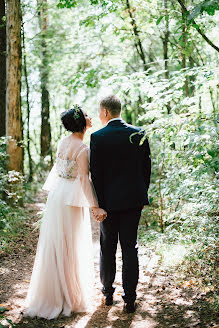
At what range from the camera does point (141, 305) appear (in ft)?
13.1

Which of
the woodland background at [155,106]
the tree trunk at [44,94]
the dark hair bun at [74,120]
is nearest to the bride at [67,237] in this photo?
the dark hair bun at [74,120]

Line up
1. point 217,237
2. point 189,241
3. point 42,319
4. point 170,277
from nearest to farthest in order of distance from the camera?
point 42,319
point 217,237
point 170,277
point 189,241

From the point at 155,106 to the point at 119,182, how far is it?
219 centimetres

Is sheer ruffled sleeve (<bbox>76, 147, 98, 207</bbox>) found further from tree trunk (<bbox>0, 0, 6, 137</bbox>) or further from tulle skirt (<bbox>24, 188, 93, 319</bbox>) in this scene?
tree trunk (<bbox>0, 0, 6, 137</bbox>)

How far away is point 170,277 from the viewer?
15.6 ft

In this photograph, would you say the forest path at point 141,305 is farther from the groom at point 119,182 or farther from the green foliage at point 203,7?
the green foliage at point 203,7

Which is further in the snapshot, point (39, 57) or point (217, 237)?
point (39, 57)

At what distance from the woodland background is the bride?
830mm

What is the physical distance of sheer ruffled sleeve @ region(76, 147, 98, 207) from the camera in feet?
12.2

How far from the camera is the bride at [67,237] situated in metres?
3.72

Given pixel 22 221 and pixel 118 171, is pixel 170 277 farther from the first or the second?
pixel 22 221

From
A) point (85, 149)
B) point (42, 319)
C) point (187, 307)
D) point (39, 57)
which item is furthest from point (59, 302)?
point (39, 57)

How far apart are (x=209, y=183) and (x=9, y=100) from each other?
4.83 metres

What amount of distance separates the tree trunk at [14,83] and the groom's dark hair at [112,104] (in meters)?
3.86
